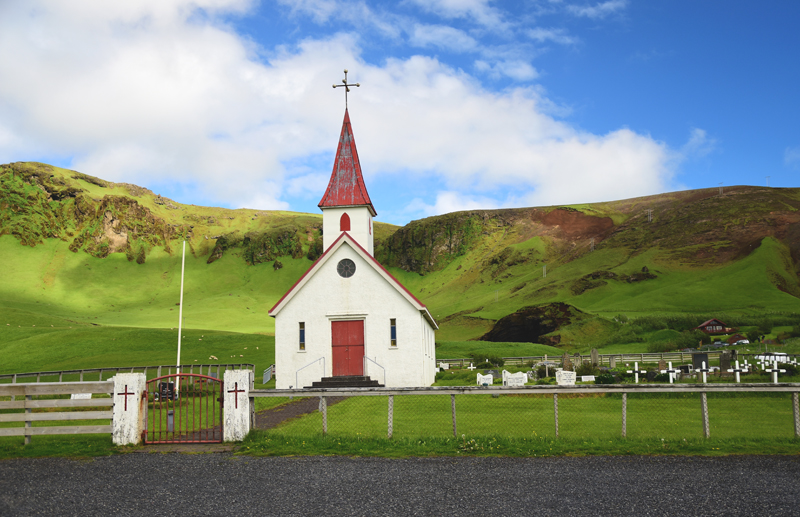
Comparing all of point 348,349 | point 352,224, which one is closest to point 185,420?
point 348,349

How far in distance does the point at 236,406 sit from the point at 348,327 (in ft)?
53.8

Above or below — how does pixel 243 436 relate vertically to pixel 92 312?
below

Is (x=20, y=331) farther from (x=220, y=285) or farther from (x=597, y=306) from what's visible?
(x=220, y=285)

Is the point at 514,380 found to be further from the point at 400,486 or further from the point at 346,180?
the point at 400,486

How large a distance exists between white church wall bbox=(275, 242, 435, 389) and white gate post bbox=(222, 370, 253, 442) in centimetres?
1596

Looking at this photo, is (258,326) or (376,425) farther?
(258,326)

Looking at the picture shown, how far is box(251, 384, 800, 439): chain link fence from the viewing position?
13.3 metres

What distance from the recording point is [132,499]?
901cm

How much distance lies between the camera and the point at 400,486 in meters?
9.49

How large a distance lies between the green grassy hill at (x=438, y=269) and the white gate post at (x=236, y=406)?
33994 millimetres

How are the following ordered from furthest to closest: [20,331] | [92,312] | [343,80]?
[92,312]
[20,331]
[343,80]

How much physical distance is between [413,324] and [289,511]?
70.0 feet

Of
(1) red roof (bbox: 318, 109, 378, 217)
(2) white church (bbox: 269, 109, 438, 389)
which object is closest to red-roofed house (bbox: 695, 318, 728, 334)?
(1) red roof (bbox: 318, 109, 378, 217)

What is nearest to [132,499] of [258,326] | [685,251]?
[258,326]
